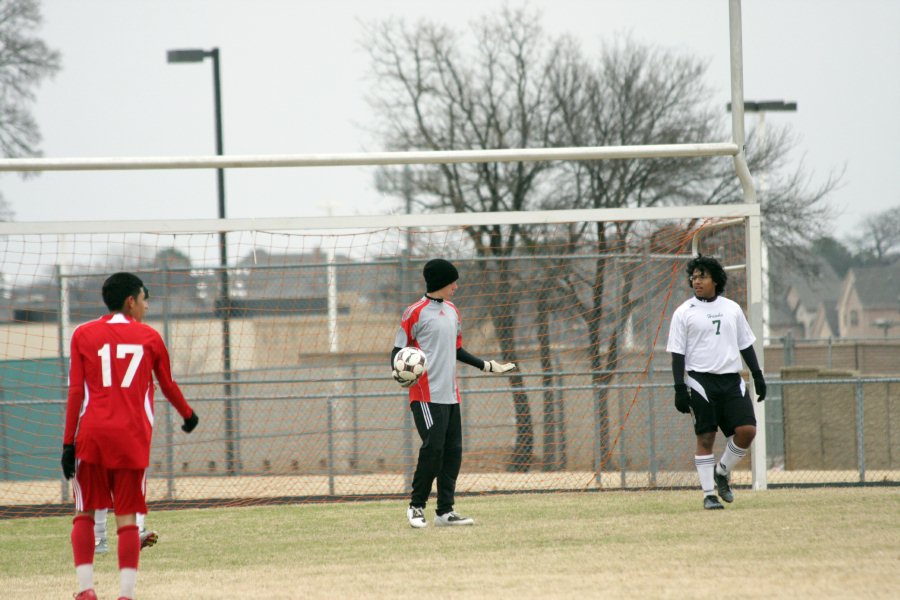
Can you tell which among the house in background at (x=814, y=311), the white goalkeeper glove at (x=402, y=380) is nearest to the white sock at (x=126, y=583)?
the white goalkeeper glove at (x=402, y=380)

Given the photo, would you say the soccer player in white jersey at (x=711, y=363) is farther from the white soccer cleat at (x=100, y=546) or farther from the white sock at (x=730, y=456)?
the white soccer cleat at (x=100, y=546)

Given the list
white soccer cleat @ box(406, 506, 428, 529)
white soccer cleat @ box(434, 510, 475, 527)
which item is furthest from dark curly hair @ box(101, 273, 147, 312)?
white soccer cleat @ box(434, 510, 475, 527)

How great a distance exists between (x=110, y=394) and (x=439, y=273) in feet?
10.4

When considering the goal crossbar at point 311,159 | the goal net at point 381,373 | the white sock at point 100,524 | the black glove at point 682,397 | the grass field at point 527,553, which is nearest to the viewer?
the grass field at point 527,553

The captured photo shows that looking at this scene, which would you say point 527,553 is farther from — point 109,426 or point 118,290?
point 118,290

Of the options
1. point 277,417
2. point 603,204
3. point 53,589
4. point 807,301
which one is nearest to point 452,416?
point 53,589

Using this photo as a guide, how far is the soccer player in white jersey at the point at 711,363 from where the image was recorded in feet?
27.9

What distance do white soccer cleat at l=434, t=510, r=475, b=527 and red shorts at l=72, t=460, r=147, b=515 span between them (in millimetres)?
3141

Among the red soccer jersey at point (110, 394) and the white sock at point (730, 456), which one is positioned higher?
the red soccer jersey at point (110, 394)

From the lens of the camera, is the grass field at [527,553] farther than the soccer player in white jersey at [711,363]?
No

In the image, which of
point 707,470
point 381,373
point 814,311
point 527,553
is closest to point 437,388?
point 527,553

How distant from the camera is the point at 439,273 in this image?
8.14m

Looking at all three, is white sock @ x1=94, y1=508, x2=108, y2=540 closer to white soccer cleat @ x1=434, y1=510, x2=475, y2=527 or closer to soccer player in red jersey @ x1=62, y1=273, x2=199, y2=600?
soccer player in red jersey @ x1=62, y1=273, x2=199, y2=600

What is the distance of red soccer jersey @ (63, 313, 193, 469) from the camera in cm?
550
